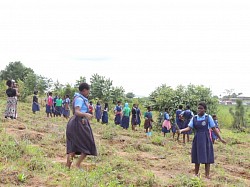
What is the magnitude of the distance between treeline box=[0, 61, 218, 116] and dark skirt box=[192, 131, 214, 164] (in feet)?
36.6

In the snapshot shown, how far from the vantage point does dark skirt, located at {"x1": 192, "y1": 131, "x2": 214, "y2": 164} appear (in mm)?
6445

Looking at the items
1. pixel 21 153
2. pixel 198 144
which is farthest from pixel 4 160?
pixel 198 144

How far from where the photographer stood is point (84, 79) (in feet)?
92.8

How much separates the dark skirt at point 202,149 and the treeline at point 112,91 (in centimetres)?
1116

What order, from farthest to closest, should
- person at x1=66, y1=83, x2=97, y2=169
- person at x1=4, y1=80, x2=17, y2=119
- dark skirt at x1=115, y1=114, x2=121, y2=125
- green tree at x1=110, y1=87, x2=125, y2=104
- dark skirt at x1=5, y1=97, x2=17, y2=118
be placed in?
green tree at x1=110, y1=87, x2=125, y2=104 < dark skirt at x1=115, y1=114, x2=121, y2=125 < dark skirt at x1=5, y1=97, x2=17, y2=118 < person at x1=4, y1=80, x2=17, y2=119 < person at x1=66, y1=83, x2=97, y2=169

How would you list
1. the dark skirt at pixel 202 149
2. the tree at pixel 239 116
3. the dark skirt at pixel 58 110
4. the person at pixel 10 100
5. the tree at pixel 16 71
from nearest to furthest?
the dark skirt at pixel 202 149 < the person at pixel 10 100 < the dark skirt at pixel 58 110 < the tree at pixel 239 116 < the tree at pixel 16 71

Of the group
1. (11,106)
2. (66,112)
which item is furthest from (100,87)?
(11,106)

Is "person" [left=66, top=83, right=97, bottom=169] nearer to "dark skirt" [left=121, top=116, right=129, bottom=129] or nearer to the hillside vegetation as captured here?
the hillside vegetation

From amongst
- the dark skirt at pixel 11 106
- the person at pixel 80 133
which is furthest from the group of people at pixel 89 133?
the dark skirt at pixel 11 106

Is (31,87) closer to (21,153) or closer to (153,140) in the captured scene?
(153,140)

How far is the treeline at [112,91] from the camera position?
18.2 m

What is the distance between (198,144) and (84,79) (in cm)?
2238

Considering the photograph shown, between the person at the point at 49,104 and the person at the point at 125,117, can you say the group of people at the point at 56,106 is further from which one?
the person at the point at 125,117

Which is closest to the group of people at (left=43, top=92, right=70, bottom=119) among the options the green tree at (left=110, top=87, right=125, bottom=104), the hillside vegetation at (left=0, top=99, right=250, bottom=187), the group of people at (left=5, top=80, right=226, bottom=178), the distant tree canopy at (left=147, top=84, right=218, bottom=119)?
the distant tree canopy at (left=147, top=84, right=218, bottom=119)
